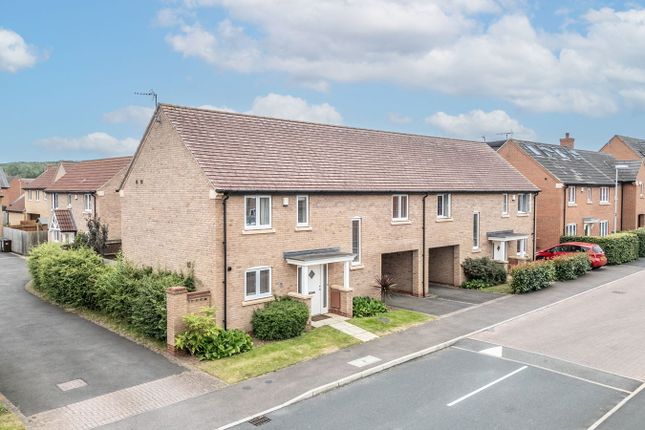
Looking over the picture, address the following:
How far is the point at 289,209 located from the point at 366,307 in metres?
5.15

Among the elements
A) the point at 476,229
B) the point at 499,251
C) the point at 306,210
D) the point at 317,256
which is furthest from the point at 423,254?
the point at 306,210

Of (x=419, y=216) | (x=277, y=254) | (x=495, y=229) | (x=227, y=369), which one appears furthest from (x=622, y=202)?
(x=227, y=369)

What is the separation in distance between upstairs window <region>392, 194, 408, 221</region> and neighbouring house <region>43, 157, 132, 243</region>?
18953mm

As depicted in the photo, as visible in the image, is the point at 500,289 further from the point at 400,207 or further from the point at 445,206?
the point at 400,207

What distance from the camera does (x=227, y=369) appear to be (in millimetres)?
14594

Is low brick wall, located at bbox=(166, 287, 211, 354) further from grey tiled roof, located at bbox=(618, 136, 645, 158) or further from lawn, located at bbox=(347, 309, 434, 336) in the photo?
grey tiled roof, located at bbox=(618, 136, 645, 158)

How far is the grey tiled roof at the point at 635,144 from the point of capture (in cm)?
5525

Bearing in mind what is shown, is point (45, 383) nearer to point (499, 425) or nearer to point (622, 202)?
point (499, 425)

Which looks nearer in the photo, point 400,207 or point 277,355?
point 277,355

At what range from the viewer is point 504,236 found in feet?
94.5

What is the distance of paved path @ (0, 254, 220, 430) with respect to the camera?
12.2 meters

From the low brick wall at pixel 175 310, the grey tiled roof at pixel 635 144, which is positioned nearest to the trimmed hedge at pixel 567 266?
the low brick wall at pixel 175 310

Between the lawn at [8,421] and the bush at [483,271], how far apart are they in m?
21.0

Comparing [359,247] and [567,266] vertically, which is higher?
[359,247]
